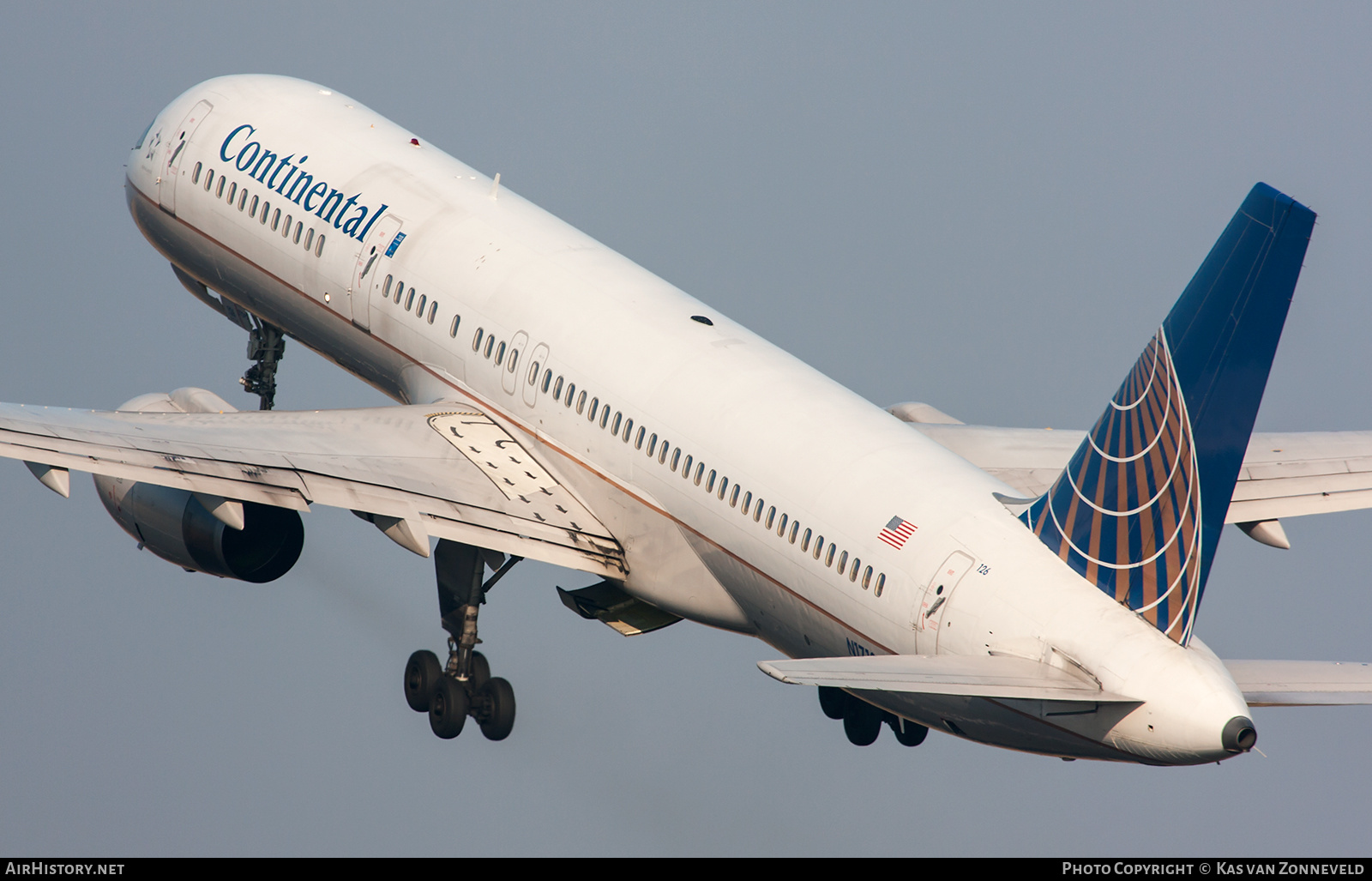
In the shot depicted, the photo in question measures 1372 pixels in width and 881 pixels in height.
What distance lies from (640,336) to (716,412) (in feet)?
7.67

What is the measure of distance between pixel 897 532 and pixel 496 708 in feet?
28.4

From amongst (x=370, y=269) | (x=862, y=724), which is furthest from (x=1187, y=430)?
(x=370, y=269)

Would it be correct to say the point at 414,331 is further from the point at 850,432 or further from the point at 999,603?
the point at 999,603

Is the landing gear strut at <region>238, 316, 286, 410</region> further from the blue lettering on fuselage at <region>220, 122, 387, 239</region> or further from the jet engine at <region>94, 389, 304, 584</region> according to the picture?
the jet engine at <region>94, 389, 304, 584</region>

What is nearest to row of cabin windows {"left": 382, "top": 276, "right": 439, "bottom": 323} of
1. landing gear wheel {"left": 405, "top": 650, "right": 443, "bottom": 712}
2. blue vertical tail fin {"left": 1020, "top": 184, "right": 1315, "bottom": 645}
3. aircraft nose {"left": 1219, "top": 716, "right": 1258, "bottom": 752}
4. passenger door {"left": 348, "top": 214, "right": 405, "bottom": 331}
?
passenger door {"left": 348, "top": 214, "right": 405, "bottom": 331}

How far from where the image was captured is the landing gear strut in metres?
41.6

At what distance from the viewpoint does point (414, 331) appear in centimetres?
3675

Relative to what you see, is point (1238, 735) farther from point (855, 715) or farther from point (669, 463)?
point (855, 715)

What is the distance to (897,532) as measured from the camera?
1166 inches

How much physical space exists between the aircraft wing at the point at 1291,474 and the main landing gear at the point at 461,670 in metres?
8.16

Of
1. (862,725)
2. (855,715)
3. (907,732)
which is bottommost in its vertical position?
(907,732)

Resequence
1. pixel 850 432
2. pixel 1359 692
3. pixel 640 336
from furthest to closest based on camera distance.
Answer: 1. pixel 640 336
2. pixel 850 432
3. pixel 1359 692

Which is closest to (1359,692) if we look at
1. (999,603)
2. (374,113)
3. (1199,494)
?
(1199,494)

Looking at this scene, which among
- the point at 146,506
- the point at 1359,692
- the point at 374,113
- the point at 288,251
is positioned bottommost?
the point at 1359,692
